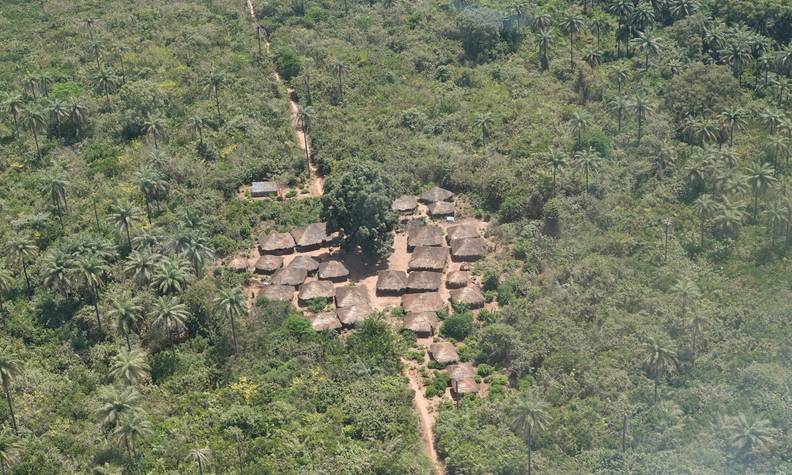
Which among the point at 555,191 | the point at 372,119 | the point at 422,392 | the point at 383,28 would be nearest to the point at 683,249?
the point at 555,191

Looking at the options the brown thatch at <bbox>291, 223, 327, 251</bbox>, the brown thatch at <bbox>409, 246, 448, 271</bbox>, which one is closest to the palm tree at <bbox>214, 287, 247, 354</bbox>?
the brown thatch at <bbox>291, 223, 327, 251</bbox>

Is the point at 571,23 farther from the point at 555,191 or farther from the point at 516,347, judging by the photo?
the point at 516,347

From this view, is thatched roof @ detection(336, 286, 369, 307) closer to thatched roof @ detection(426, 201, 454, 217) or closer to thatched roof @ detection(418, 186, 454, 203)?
thatched roof @ detection(426, 201, 454, 217)

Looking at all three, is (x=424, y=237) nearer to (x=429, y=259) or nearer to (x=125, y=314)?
(x=429, y=259)

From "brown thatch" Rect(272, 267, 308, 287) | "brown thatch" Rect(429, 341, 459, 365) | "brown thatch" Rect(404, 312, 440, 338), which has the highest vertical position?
"brown thatch" Rect(272, 267, 308, 287)

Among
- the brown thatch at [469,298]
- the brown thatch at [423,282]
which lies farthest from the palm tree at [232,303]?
the brown thatch at [469,298]

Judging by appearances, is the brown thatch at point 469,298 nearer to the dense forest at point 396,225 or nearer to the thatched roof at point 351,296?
the dense forest at point 396,225
